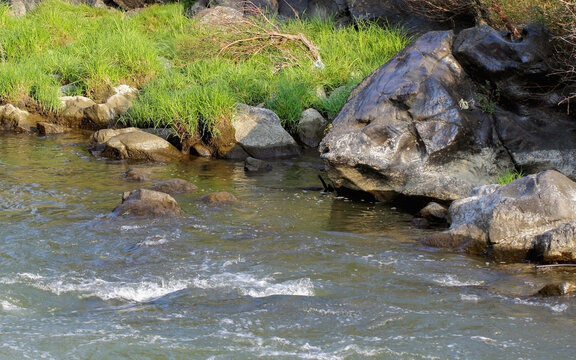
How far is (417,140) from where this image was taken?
8.30 meters

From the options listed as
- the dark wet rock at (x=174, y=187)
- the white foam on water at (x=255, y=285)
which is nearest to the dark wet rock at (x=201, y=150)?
the dark wet rock at (x=174, y=187)

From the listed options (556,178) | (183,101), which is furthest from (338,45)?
(556,178)

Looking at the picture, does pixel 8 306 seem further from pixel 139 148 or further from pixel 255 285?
pixel 139 148

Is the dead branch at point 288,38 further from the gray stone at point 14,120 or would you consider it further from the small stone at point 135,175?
the small stone at point 135,175

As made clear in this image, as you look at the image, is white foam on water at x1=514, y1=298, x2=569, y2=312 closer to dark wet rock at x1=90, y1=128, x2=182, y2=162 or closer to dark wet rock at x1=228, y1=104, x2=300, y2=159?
dark wet rock at x1=228, y1=104, x2=300, y2=159

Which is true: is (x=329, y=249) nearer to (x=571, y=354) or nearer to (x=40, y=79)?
(x=571, y=354)

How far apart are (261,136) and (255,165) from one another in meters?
1.00

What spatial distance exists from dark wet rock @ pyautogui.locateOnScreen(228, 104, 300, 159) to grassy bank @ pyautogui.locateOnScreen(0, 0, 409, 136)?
292mm

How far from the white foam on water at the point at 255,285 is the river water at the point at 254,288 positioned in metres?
0.02

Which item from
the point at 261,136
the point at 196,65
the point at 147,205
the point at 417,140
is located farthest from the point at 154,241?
the point at 196,65

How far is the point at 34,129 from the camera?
13039 mm

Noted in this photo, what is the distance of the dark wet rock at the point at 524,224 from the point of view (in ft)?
20.4

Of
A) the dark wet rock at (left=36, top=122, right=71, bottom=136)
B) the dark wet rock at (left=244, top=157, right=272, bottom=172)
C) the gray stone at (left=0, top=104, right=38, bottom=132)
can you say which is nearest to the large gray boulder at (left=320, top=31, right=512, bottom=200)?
the dark wet rock at (left=244, top=157, right=272, bottom=172)

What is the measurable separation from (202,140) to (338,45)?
406cm
